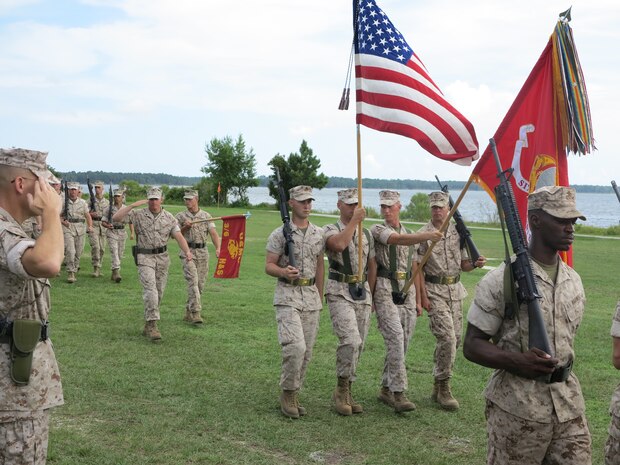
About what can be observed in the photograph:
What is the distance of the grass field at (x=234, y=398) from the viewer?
671cm

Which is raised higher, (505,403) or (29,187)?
(29,187)

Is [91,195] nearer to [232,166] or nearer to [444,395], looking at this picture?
[444,395]

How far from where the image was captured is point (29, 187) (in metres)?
4.09

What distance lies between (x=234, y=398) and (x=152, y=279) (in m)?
3.99

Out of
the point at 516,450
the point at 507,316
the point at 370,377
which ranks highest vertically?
the point at 507,316

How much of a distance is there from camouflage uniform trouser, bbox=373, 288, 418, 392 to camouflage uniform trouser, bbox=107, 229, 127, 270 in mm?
11251

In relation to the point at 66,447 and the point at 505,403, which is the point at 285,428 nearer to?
the point at 66,447

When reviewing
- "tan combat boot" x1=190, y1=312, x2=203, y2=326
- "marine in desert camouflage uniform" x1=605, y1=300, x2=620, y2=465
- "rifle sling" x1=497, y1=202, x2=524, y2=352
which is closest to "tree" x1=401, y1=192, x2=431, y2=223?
"tan combat boot" x1=190, y1=312, x2=203, y2=326

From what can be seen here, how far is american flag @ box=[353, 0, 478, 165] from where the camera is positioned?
752 centimetres

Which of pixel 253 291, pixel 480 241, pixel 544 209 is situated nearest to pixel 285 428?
pixel 544 209

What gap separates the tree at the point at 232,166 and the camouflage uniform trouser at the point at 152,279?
241 feet

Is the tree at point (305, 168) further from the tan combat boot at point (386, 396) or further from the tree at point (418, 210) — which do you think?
the tan combat boot at point (386, 396)

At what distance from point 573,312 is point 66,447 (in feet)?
14.8

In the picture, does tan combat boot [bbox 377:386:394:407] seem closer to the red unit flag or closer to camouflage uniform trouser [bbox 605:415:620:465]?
camouflage uniform trouser [bbox 605:415:620:465]
